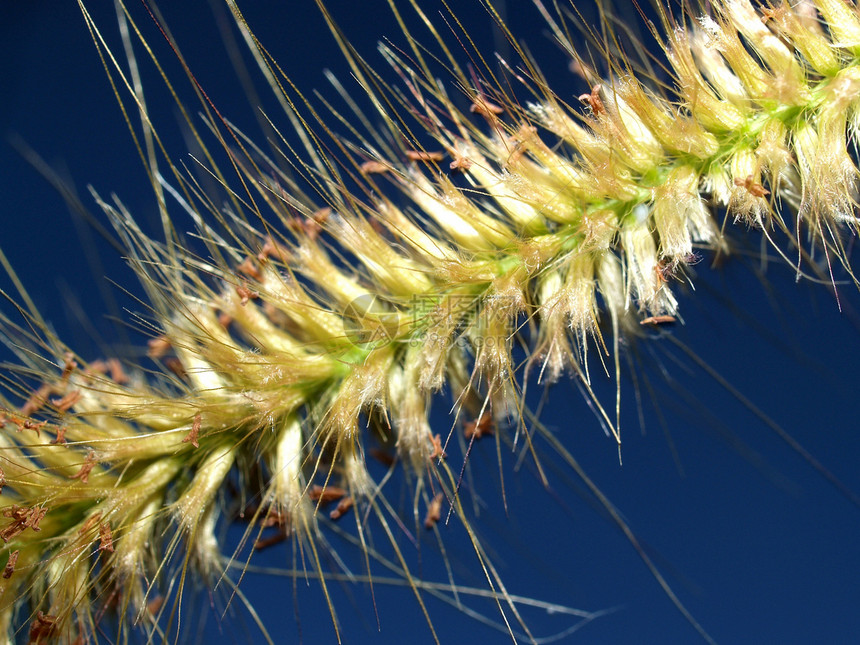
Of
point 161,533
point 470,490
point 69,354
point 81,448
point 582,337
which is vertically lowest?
point 470,490

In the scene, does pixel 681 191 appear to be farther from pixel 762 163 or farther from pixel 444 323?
pixel 444 323

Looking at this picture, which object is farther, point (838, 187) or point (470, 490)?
point (470, 490)

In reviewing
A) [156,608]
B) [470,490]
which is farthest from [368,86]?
[156,608]

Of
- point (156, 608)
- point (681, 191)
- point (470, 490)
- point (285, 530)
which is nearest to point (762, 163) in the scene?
point (681, 191)

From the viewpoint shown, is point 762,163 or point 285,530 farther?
point 285,530

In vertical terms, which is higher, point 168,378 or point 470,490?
point 168,378

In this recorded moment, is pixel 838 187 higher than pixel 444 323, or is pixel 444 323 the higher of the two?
pixel 444 323

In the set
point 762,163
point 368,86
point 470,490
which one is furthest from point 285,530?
point 762,163

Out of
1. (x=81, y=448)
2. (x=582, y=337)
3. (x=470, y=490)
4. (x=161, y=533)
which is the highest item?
(x=81, y=448)

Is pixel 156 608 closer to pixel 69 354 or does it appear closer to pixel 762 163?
pixel 69 354
